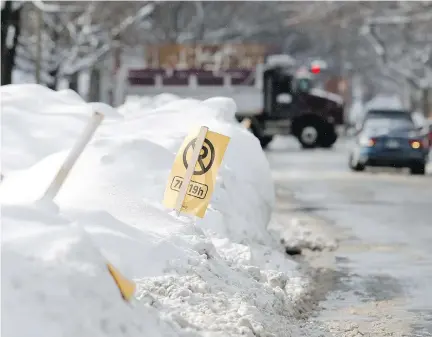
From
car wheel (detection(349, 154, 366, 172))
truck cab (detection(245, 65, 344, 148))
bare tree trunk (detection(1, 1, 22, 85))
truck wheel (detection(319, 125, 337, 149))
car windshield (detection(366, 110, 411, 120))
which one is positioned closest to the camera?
bare tree trunk (detection(1, 1, 22, 85))

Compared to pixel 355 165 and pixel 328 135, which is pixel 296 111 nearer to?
pixel 328 135

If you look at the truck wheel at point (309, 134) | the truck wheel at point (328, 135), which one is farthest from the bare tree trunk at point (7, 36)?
the truck wheel at point (328, 135)

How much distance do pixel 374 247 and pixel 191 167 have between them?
456cm

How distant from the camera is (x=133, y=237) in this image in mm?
8742

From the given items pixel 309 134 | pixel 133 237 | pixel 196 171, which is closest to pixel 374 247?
pixel 196 171

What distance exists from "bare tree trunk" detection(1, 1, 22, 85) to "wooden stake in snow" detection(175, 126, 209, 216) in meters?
18.3

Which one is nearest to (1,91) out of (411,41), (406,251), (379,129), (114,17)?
(406,251)

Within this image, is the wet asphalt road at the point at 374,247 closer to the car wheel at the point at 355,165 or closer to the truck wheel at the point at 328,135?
the car wheel at the point at 355,165

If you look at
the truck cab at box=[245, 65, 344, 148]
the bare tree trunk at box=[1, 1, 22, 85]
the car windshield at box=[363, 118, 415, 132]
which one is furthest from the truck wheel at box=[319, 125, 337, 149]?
the bare tree trunk at box=[1, 1, 22, 85]

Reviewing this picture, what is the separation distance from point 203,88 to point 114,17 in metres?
15.4

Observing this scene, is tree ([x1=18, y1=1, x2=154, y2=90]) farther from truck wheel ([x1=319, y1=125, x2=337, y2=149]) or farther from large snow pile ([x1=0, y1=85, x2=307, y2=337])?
large snow pile ([x1=0, y1=85, x2=307, y2=337])

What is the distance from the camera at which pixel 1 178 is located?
13.3m

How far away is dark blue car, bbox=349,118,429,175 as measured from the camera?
91.3ft

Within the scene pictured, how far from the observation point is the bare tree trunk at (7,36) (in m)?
28.2
